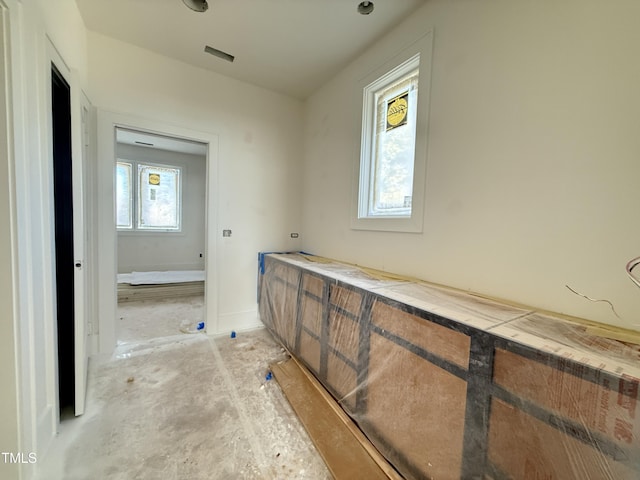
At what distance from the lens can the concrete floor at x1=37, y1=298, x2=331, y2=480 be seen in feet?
4.00

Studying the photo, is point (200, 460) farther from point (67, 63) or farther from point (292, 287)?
point (67, 63)

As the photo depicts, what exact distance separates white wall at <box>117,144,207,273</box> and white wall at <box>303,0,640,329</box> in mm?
4800

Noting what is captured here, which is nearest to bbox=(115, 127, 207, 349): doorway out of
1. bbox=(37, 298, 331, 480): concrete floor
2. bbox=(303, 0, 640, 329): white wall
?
bbox=(37, 298, 331, 480): concrete floor

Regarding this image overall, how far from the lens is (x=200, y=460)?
1267 mm

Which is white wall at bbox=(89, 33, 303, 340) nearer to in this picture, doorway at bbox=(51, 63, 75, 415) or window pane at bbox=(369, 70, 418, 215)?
doorway at bbox=(51, 63, 75, 415)

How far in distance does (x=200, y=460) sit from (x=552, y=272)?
1.98 m

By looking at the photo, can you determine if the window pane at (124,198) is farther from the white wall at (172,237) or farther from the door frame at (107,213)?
the door frame at (107,213)

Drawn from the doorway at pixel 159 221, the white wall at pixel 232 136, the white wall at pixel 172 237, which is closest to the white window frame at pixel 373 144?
the white wall at pixel 232 136

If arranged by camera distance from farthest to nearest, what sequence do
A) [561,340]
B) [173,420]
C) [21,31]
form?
[173,420] → [21,31] → [561,340]

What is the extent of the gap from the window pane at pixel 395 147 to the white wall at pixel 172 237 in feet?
13.6

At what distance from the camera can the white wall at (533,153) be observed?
965 mm

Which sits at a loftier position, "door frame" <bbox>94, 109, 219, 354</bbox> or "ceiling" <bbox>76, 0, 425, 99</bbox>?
"ceiling" <bbox>76, 0, 425, 99</bbox>

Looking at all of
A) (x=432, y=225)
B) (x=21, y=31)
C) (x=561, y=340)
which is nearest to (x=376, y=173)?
(x=432, y=225)

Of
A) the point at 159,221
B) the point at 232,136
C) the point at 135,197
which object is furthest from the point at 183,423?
the point at 135,197
